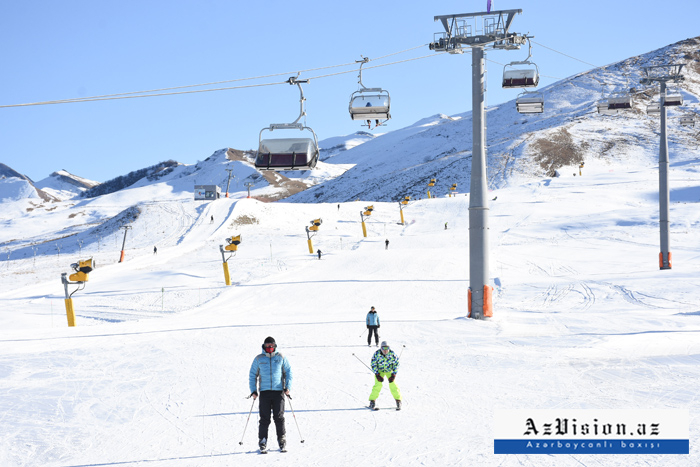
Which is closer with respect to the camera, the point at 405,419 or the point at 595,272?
the point at 405,419

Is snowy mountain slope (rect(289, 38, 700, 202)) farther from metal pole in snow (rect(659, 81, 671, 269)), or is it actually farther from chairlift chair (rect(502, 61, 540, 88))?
chairlift chair (rect(502, 61, 540, 88))

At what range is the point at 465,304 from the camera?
26328 millimetres

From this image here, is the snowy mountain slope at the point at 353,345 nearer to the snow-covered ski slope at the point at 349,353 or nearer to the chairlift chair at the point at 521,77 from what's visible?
the snow-covered ski slope at the point at 349,353

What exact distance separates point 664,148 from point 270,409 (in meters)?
26.6

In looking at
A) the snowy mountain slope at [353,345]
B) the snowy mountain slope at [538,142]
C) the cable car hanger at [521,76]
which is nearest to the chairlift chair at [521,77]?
the cable car hanger at [521,76]

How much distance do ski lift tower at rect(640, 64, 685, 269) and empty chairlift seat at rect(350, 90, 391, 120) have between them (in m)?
17.8

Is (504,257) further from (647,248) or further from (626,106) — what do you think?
(626,106)

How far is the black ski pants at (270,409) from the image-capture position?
8.05 meters

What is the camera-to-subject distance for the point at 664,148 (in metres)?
27.8

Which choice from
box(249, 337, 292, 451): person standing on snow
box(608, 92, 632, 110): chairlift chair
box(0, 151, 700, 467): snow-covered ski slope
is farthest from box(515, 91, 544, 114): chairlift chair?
box(249, 337, 292, 451): person standing on snow

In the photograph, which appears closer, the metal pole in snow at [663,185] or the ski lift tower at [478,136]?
the ski lift tower at [478,136]

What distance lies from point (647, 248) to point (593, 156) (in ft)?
268

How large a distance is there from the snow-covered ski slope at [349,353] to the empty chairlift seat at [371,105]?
5.64m

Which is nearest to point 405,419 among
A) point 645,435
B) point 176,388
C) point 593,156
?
point 645,435
